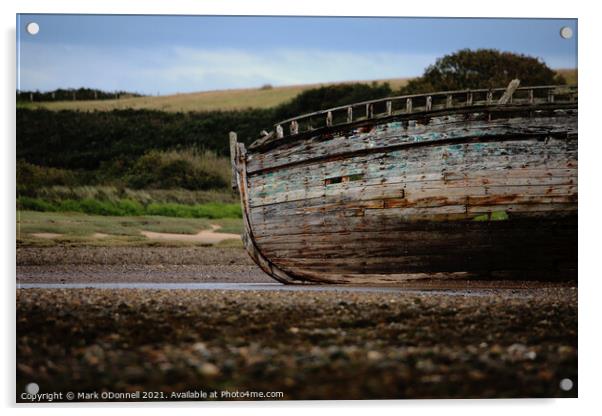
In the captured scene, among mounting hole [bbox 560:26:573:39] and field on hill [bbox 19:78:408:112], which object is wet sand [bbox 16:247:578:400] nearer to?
field on hill [bbox 19:78:408:112]

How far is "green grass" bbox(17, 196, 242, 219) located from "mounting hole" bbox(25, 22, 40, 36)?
6.90 feet

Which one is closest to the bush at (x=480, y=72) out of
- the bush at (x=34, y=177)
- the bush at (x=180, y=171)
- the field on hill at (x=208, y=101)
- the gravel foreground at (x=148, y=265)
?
the field on hill at (x=208, y=101)

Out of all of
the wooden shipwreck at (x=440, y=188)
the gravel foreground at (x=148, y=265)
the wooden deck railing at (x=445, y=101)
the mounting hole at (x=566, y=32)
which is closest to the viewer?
the mounting hole at (x=566, y=32)

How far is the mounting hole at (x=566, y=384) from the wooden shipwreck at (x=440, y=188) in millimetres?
2256

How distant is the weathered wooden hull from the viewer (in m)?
11.9

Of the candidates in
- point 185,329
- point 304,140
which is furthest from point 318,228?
point 185,329

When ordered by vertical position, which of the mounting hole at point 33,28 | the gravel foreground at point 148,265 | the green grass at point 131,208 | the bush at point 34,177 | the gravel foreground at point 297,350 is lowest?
the gravel foreground at point 297,350

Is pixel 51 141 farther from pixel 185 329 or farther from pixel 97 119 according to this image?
pixel 185 329

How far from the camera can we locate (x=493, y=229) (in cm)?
1214

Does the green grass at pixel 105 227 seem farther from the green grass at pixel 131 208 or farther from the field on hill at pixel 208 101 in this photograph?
the field on hill at pixel 208 101

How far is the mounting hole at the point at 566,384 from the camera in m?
9.62

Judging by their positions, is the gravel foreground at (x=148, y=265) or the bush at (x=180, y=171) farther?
the bush at (x=180, y=171)

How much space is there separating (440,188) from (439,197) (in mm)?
126
